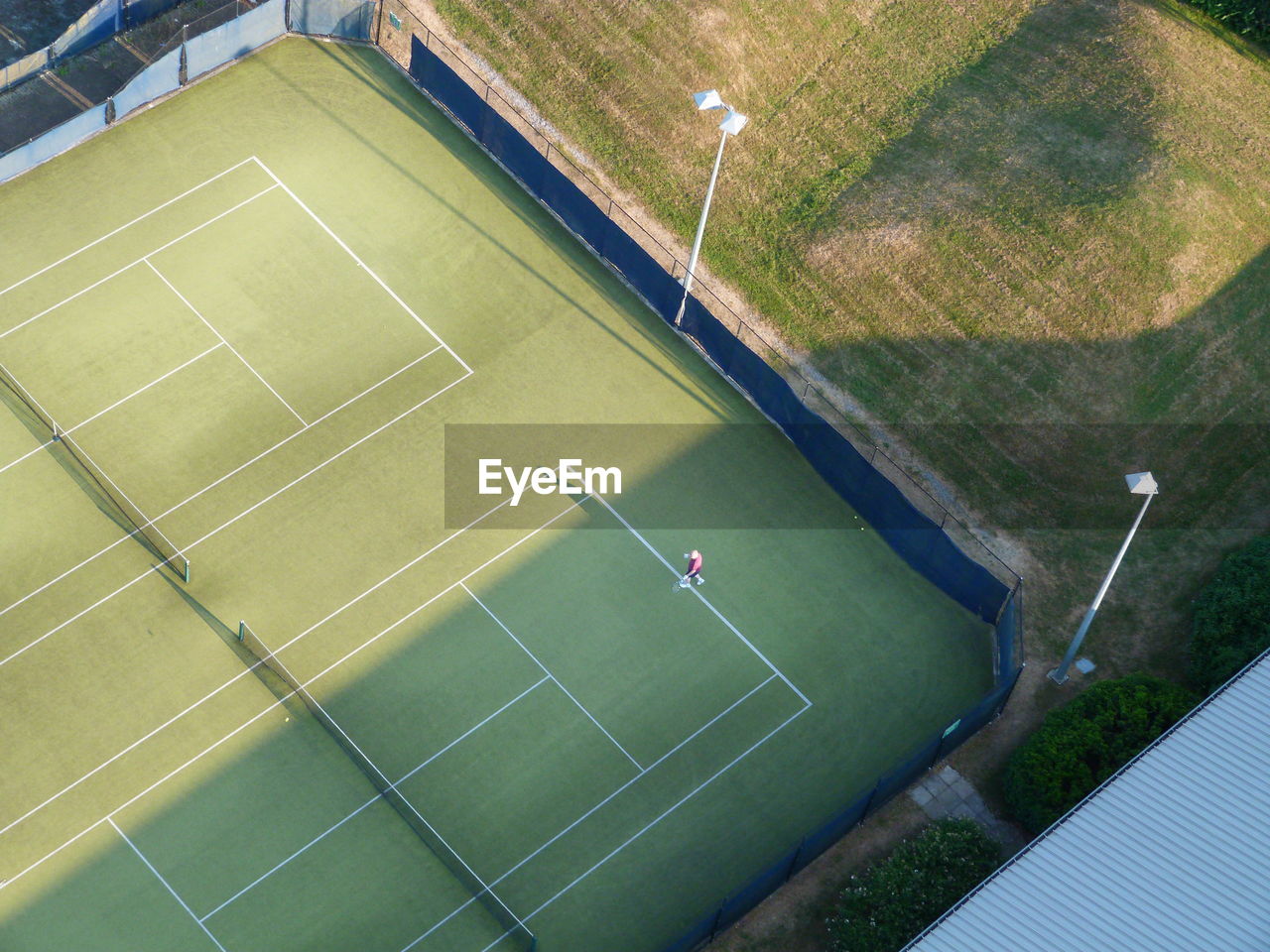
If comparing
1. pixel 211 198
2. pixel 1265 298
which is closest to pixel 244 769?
pixel 211 198

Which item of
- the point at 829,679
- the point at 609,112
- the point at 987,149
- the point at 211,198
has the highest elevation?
the point at 211,198

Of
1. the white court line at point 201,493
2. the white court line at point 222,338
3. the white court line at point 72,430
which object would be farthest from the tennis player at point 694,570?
the white court line at point 72,430

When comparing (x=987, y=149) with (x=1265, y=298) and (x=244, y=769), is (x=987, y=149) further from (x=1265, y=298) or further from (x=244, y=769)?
(x=244, y=769)

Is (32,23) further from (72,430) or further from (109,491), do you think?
(109,491)

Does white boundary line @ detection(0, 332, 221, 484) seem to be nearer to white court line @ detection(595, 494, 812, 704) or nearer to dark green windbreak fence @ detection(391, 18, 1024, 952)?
dark green windbreak fence @ detection(391, 18, 1024, 952)

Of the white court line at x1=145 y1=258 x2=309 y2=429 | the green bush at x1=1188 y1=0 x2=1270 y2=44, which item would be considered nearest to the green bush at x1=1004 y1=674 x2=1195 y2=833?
the white court line at x1=145 y1=258 x2=309 y2=429
